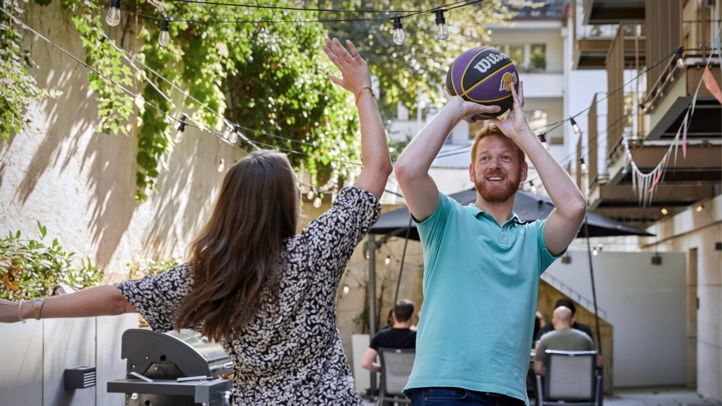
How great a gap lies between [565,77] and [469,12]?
9949 mm

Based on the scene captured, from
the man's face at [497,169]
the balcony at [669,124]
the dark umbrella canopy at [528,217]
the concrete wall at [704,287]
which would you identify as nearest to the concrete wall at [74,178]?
the dark umbrella canopy at [528,217]

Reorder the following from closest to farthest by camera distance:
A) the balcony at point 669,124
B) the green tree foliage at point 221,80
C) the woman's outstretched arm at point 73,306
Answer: the woman's outstretched arm at point 73,306 → the balcony at point 669,124 → the green tree foliage at point 221,80

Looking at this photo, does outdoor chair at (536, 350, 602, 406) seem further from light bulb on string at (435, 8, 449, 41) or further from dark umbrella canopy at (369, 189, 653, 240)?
light bulb on string at (435, 8, 449, 41)

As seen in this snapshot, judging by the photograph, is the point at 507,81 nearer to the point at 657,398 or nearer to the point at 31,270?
the point at 31,270

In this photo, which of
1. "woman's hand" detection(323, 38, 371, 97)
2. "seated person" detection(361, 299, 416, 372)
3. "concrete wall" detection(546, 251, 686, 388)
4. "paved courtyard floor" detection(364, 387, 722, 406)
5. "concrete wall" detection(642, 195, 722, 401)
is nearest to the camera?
"woman's hand" detection(323, 38, 371, 97)

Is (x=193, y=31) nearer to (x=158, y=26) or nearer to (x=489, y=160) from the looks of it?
(x=158, y=26)

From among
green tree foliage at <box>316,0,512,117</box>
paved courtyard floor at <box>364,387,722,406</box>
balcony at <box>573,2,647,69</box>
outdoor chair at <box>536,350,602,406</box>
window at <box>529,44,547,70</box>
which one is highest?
window at <box>529,44,547,70</box>

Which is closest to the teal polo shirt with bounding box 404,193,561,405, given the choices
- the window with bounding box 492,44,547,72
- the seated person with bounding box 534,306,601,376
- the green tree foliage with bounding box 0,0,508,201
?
the green tree foliage with bounding box 0,0,508,201

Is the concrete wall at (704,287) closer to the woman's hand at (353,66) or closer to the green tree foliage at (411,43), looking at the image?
the green tree foliage at (411,43)

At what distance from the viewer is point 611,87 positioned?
35.2 ft

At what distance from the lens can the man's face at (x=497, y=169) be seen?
9.46 feet

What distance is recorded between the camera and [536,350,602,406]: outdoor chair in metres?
7.77

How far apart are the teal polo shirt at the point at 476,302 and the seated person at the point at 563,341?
19.1 ft

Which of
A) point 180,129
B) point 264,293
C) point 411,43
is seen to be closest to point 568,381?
point 180,129
